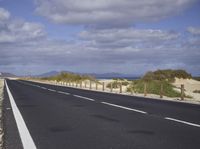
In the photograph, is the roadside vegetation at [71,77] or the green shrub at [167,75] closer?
the green shrub at [167,75]

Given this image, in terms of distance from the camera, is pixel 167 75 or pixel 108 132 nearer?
pixel 108 132

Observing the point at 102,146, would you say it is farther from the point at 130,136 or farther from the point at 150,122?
the point at 150,122

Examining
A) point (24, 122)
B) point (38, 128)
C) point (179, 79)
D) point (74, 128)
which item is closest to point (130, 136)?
point (74, 128)

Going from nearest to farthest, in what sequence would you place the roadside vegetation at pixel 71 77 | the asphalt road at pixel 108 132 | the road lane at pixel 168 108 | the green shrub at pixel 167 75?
the asphalt road at pixel 108 132 < the road lane at pixel 168 108 < the green shrub at pixel 167 75 < the roadside vegetation at pixel 71 77

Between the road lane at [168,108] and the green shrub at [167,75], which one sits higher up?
the green shrub at [167,75]

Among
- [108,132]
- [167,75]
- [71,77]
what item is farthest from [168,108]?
[71,77]

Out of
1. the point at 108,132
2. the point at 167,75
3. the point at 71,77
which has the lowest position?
the point at 108,132

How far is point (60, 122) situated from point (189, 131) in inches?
178

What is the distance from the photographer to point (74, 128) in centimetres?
1173

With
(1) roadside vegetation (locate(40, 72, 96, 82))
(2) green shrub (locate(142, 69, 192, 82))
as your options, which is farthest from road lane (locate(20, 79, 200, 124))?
(1) roadside vegetation (locate(40, 72, 96, 82))

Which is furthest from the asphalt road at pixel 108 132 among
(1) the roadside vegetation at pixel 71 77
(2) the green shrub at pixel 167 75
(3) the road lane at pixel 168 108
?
(1) the roadside vegetation at pixel 71 77

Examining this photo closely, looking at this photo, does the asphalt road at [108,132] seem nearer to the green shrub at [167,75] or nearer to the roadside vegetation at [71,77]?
the green shrub at [167,75]

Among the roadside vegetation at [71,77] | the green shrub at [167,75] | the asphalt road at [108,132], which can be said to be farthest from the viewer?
the roadside vegetation at [71,77]

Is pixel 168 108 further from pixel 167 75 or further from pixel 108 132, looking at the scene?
pixel 167 75
